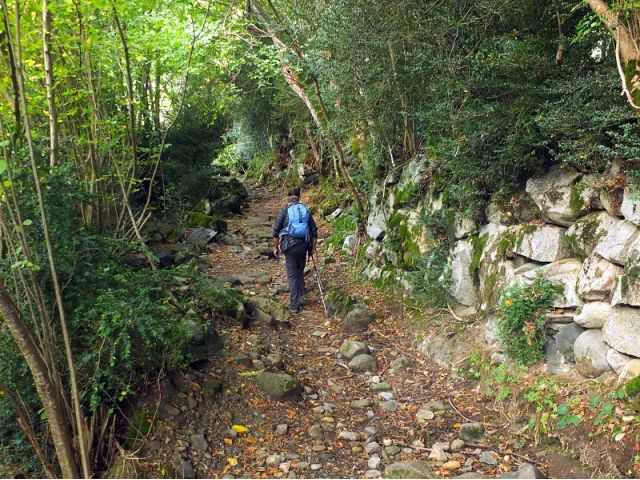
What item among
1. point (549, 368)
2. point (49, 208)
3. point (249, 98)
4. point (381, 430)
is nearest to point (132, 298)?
point (49, 208)

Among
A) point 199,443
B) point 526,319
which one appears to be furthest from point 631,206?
point 199,443

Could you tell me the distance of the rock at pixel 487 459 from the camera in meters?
3.93

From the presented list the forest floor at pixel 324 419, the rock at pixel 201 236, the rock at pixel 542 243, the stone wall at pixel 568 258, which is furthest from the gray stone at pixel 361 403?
the rock at pixel 201 236

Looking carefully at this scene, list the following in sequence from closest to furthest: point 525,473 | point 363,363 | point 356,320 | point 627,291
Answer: point 525,473
point 627,291
point 363,363
point 356,320

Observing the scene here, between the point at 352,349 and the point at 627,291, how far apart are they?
3.32 meters

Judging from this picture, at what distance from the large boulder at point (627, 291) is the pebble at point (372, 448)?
8.10 ft

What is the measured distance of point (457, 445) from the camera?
13.8ft

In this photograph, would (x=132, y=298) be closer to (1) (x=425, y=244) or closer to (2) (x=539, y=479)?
(2) (x=539, y=479)

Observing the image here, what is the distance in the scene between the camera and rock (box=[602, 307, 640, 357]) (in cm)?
373

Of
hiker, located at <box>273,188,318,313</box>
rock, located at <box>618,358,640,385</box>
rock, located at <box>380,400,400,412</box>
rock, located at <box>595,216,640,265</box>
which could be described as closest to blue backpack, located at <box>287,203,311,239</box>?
hiker, located at <box>273,188,318,313</box>

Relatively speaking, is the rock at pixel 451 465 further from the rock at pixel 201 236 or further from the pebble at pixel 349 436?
the rock at pixel 201 236

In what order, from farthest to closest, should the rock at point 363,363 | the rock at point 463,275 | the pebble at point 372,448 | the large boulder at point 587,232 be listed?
1. the rock at point 463,275
2. the rock at point 363,363
3. the large boulder at point 587,232
4. the pebble at point 372,448

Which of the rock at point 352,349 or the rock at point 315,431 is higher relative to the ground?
the rock at point 352,349

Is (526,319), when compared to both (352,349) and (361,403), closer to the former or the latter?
(361,403)
